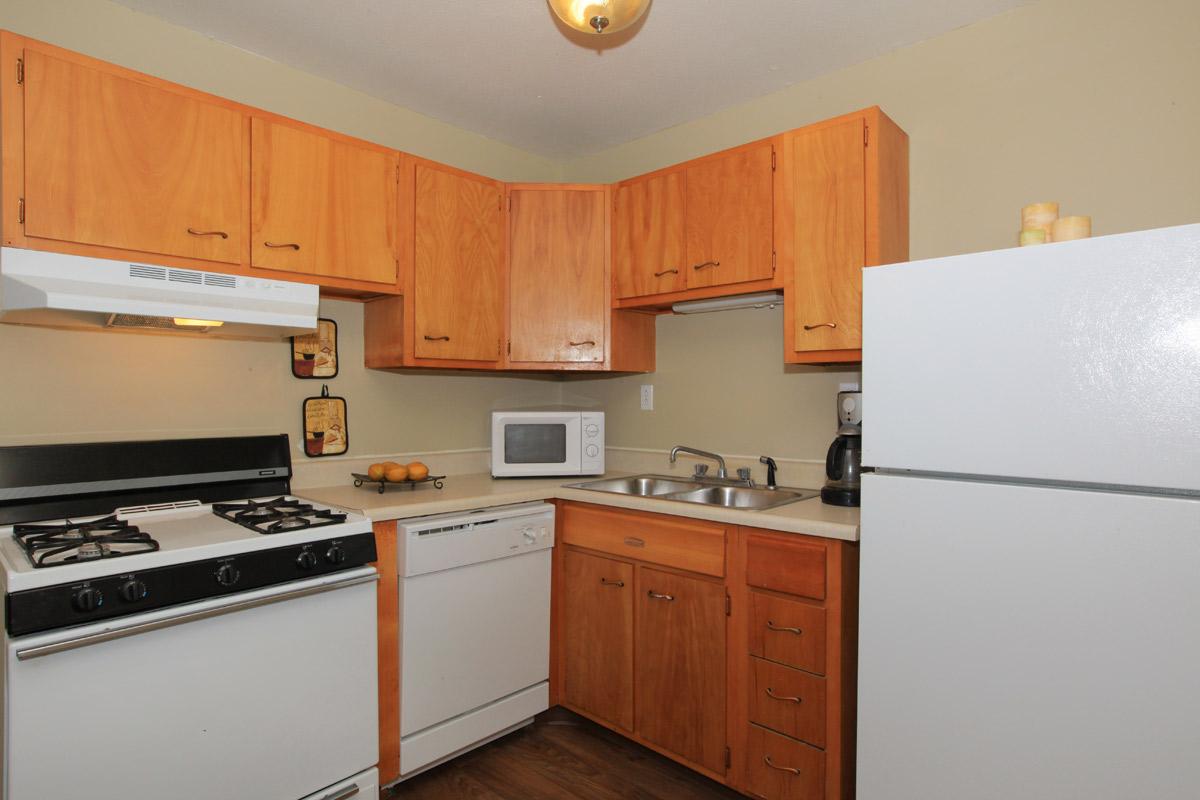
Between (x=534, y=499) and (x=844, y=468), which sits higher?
(x=844, y=468)

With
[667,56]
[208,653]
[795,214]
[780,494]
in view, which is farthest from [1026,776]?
[667,56]

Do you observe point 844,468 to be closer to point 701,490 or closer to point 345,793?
point 701,490

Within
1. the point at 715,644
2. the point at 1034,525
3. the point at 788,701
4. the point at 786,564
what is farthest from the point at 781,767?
the point at 1034,525

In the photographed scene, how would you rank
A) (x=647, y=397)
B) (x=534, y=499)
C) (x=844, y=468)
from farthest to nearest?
(x=647, y=397), (x=534, y=499), (x=844, y=468)

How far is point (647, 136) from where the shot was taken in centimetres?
311

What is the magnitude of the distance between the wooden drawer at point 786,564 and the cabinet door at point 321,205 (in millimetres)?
1604

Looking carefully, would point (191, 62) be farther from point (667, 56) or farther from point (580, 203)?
point (667, 56)

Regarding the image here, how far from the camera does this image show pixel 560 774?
7.29 ft

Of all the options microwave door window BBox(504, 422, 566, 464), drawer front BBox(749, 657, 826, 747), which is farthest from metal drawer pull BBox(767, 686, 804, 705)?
microwave door window BBox(504, 422, 566, 464)

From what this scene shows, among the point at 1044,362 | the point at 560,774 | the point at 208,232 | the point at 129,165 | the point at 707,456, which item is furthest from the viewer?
the point at 707,456

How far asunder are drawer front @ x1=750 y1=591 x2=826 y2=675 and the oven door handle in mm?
1146

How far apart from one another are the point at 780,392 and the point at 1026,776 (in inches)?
58.6

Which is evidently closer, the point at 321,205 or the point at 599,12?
the point at 599,12

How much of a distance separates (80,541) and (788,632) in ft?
6.10
